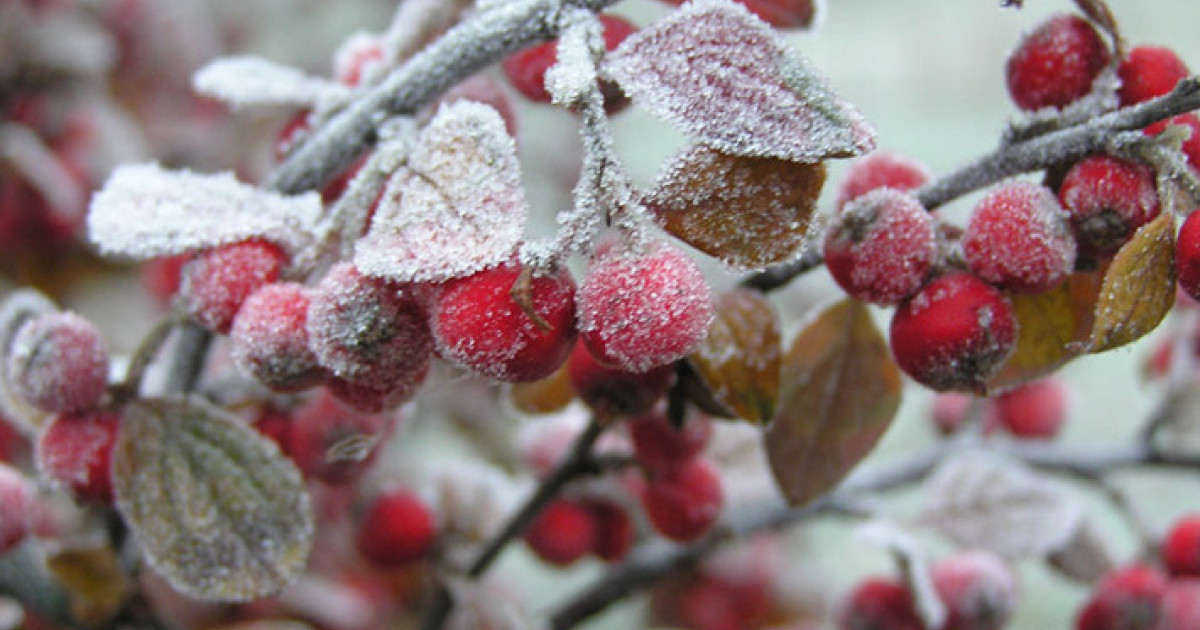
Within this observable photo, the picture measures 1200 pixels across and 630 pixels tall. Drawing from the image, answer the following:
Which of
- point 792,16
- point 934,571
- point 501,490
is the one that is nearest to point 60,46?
point 501,490

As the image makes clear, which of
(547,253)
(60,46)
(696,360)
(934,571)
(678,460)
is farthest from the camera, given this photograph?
(60,46)

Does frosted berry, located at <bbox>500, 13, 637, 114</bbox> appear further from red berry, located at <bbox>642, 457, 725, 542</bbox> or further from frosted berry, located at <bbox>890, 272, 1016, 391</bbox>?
red berry, located at <bbox>642, 457, 725, 542</bbox>

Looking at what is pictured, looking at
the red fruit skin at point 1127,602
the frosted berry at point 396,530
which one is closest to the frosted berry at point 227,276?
the frosted berry at point 396,530

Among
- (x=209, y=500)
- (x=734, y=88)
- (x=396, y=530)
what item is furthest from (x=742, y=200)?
(x=396, y=530)

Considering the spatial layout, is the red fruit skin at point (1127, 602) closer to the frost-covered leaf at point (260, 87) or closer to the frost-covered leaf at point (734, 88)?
the frost-covered leaf at point (734, 88)

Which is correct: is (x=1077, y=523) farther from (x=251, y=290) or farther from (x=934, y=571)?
(x=251, y=290)

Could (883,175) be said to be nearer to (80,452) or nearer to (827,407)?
(827,407)
